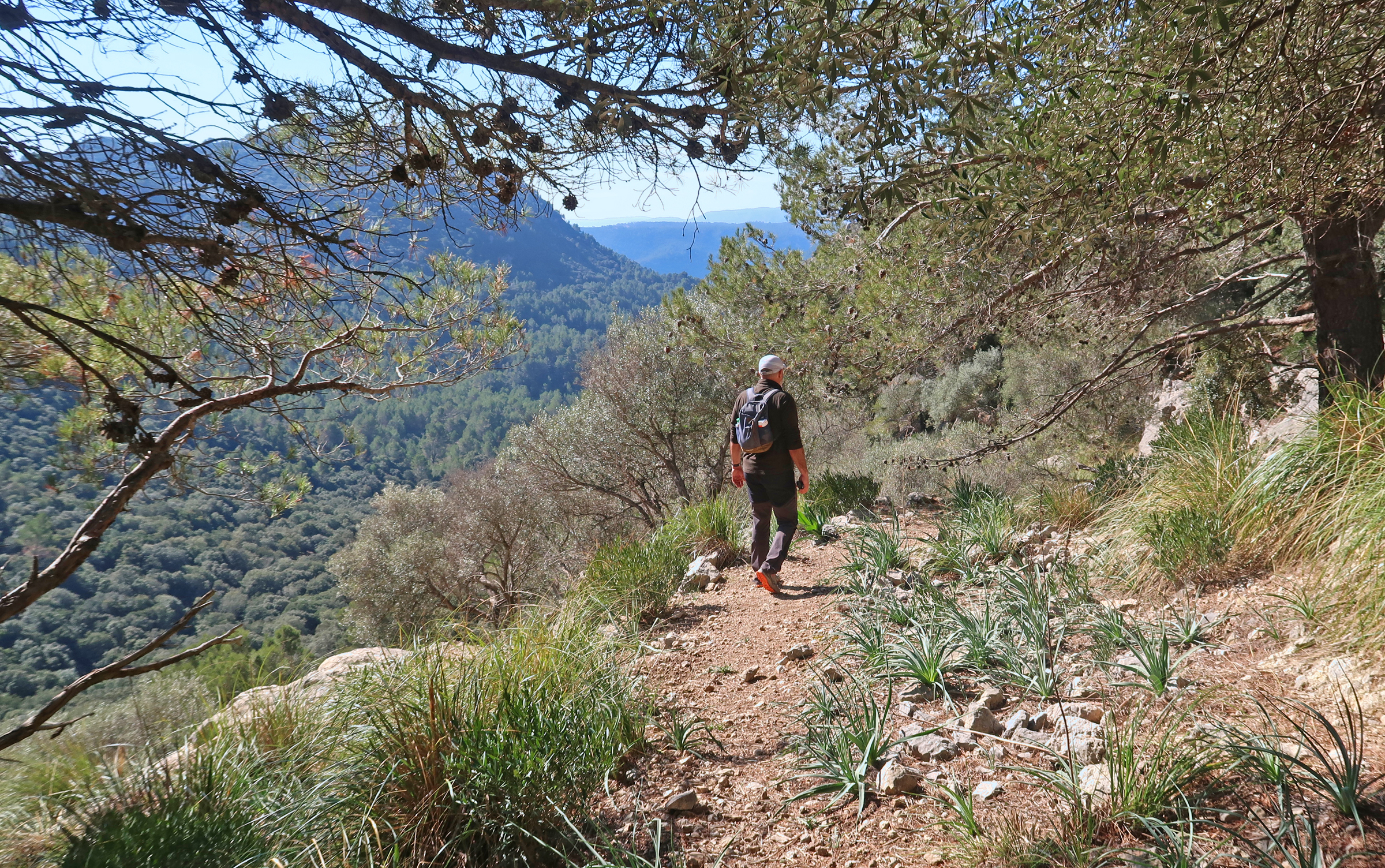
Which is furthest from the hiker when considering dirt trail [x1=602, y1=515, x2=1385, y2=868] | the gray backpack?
dirt trail [x1=602, y1=515, x2=1385, y2=868]

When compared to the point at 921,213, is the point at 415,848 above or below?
below

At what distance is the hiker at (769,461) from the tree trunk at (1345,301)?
3.50 meters

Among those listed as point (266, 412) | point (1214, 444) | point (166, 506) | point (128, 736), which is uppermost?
point (266, 412)

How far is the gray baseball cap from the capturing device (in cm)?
547

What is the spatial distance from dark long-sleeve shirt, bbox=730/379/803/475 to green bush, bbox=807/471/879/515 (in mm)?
2582

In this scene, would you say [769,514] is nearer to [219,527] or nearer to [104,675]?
[104,675]

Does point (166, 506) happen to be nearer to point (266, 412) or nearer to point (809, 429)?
point (809, 429)

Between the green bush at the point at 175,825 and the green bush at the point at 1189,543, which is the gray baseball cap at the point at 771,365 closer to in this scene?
the green bush at the point at 1189,543

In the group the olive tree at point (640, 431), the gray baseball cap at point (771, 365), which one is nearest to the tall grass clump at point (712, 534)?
the gray baseball cap at point (771, 365)

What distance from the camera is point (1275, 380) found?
6.69 meters

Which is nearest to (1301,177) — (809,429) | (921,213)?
(921,213)

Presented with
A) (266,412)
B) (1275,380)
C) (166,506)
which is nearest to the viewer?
(266,412)

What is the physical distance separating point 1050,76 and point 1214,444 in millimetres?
2649

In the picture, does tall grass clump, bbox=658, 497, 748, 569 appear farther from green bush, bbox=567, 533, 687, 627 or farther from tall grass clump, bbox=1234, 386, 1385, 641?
tall grass clump, bbox=1234, 386, 1385, 641
